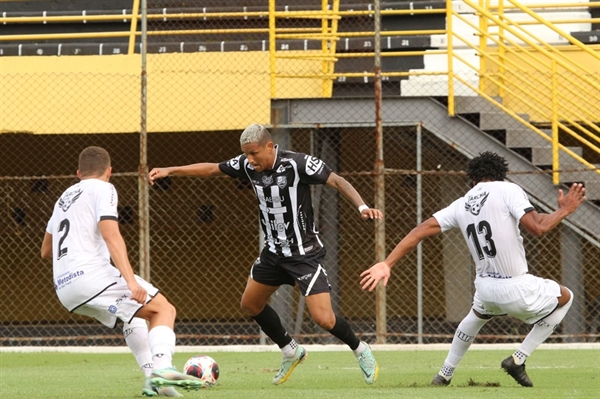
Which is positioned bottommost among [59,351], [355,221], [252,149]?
[59,351]

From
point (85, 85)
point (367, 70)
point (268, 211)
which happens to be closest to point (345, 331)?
point (268, 211)

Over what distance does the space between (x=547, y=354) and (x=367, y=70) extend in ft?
19.5

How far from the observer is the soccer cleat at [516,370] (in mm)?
7465

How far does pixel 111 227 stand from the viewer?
6.48 m

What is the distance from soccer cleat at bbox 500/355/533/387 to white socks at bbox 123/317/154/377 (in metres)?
2.60

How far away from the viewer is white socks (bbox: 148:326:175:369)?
6381mm

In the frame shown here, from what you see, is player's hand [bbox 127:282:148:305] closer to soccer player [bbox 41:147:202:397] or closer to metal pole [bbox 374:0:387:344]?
soccer player [bbox 41:147:202:397]

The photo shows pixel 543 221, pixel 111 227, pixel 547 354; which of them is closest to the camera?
pixel 111 227

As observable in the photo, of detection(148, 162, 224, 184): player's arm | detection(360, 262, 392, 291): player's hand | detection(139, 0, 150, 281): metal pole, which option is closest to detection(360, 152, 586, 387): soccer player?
detection(360, 262, 392, 291): player's hand

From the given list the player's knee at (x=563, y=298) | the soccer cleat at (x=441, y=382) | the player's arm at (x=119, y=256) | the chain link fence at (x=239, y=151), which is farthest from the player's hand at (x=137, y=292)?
the chain link fence at (x=239, y=151)

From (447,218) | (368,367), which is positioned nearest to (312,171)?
(447,218)

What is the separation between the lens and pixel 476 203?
24.7 feet

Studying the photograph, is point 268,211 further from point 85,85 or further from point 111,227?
point 85,85

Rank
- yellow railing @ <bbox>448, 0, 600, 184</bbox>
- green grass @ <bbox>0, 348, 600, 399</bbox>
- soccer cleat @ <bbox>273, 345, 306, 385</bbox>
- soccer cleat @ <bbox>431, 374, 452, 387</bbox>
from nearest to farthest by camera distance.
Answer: green grass @ <bbox>0, 348, 600, 399</bbox> < soccer cleat @ <bbox>431, 374, 452, 387</bbox> < soccer cleat @ <bbox>273, 345, 306, 385</bbox> < yellow railing @ <bbox>448, 0, 600, 184</bbox>
